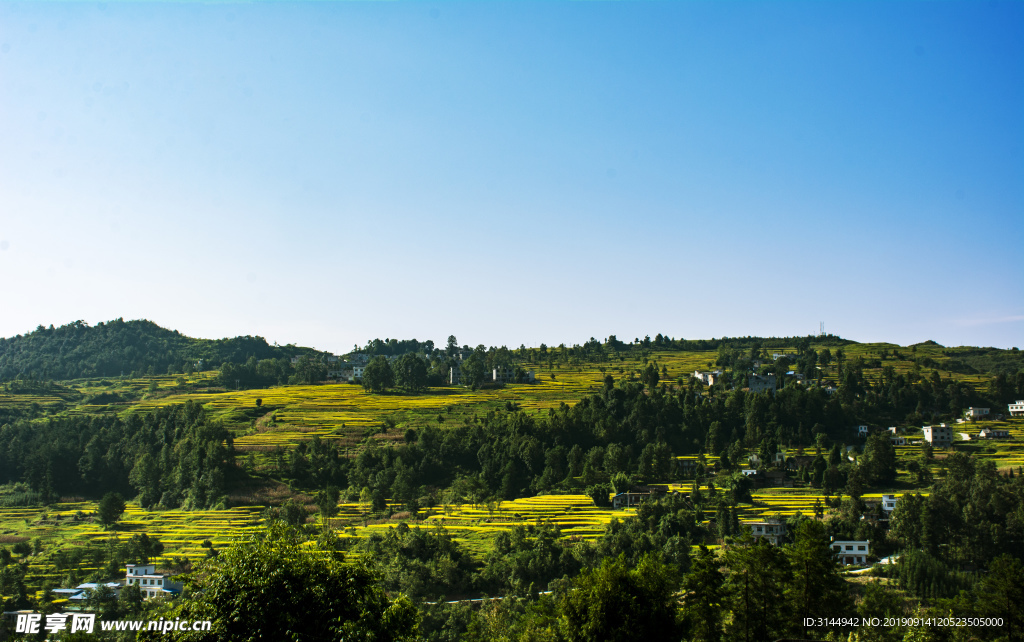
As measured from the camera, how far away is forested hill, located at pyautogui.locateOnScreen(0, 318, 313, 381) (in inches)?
4523

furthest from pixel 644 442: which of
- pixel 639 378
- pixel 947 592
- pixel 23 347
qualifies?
pixel 23 347

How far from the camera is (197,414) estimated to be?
2840 inches

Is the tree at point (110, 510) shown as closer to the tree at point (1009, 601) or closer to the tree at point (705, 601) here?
the tree at point (705, 601)

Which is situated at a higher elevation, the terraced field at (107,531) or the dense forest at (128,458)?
the dense forest at (128,458)

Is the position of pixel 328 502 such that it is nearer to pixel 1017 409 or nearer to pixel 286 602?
pixel 286 602

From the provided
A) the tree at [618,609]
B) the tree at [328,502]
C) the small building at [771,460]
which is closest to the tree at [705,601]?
the tree at [618,609]

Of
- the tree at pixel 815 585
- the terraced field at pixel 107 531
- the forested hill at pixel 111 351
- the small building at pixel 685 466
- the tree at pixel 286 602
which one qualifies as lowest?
the terraced field at pixel 107 531

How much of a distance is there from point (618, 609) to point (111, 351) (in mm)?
126251

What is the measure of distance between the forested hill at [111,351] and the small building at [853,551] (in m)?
101

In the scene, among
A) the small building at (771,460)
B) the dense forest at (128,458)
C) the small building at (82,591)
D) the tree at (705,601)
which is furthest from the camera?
the small building at (771,460)

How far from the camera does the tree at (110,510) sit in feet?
171

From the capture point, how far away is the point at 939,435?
227 feet

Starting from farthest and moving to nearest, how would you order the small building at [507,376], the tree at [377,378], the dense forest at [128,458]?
the small building at [507,376] → the tree at [377,378] → the dense forest at [128,458]

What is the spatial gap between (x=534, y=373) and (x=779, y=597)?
8204 centimetres
